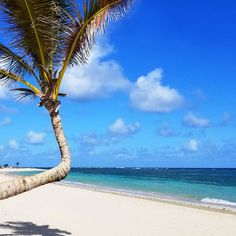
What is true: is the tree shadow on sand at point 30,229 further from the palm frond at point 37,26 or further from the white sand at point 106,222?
the palm frond at point 37,26

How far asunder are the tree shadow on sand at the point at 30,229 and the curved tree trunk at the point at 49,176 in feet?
11.9

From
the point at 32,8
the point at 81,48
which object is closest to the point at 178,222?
the point at 81,48

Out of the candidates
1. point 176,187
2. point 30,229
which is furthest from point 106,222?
point 176,187

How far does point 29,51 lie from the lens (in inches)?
279

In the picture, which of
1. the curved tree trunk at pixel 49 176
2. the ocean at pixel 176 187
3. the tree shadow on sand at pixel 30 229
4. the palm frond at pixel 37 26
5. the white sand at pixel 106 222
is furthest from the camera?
the ocean at pixel 176 187

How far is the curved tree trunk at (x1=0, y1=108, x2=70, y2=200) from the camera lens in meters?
5.34

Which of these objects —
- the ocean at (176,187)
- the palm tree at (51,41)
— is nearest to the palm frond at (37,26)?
the palm tree at (51,41)

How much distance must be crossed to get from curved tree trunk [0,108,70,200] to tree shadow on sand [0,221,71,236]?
3624 millimetres

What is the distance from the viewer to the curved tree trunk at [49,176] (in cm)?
534

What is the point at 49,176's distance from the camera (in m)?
5.94

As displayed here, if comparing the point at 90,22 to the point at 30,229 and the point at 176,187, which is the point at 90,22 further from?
the point at 176,187

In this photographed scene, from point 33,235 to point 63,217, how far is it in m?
3.54

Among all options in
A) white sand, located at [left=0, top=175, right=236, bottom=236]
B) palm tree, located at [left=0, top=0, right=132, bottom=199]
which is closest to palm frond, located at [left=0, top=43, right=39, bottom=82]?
palm tree, located at [left=0, top=0, right=132, bottom=199]

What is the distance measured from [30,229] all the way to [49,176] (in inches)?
179
